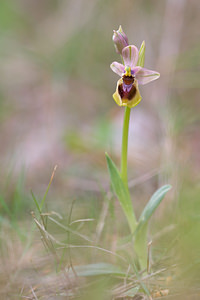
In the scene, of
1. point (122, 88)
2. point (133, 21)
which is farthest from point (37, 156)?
point (133, 21)

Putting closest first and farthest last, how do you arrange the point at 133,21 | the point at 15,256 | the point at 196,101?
the point at 15,256
the point at 196,101
the point at 133,21

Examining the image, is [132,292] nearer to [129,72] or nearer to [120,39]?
[129,72]

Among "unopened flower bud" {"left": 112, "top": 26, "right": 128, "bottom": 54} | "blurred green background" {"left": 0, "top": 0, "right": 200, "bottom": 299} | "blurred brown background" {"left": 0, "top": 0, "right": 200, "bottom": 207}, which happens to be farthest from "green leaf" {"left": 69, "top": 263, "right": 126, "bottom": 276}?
"unopened flower bud" {"left": 112, "top": 26, "right": 128, "bottom": 54}

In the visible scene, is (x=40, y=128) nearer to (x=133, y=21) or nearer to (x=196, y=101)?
(x=196, y=101)

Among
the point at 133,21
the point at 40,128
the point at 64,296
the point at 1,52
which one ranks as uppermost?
the point at 133,21

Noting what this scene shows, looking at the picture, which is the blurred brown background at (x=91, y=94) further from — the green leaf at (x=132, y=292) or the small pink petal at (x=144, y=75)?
the green leaf at (x=132, y=292)

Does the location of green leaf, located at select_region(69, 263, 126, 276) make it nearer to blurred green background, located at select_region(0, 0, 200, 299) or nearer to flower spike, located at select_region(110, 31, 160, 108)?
blurred green background, located at select_region(0, 0, 200, 299)

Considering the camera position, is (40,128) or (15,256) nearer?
(15,256)
